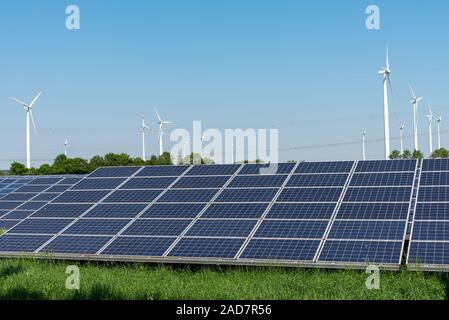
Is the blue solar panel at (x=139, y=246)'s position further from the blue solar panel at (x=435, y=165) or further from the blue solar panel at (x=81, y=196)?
the blue solar panel at (x=435, y=165)

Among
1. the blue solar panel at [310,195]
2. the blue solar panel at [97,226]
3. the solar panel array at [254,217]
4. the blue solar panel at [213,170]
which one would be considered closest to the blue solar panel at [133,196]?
the solar panel array at [254,217]

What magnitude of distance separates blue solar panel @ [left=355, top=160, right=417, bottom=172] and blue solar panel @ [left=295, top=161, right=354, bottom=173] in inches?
14.3

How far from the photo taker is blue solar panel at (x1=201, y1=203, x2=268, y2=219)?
1650 cm

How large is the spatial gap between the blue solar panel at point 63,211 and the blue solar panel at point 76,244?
1.73m

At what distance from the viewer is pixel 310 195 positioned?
17000 mm

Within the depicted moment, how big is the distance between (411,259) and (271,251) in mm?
3229

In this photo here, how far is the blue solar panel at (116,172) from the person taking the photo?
847 inches

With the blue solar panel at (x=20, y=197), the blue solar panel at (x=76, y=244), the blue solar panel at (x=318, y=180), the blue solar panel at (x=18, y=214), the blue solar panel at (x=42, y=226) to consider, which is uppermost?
the blue solar panel at (x=318, y=180)

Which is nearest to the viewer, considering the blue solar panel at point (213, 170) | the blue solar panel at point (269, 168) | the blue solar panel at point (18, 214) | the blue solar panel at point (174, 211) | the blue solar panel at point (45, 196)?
the blue solar panel at point (174, 211)

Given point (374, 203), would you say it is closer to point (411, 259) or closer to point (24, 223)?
point (411, 259)

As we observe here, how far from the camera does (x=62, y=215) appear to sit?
18750 millimetres

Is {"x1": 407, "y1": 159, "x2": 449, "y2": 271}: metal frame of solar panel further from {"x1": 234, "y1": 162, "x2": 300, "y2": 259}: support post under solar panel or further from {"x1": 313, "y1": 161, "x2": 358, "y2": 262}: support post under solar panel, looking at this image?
{"x1": 234, "y1": 162, "x2": 300, "y2": 259}: support post under solar panel

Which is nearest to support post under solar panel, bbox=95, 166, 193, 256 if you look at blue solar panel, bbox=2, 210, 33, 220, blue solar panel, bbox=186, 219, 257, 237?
blue solar panel, bbox=186, 219, 257, 237

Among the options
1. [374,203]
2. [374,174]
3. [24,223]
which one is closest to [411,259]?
[374,203]
